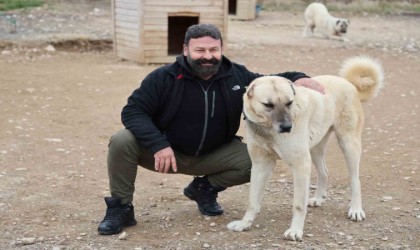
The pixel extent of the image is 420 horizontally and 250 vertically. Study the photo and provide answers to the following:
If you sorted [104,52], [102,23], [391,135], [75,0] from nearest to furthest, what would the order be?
[391,135], [104,52], [102,23], [75,0]

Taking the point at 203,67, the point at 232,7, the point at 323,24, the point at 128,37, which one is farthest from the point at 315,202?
the point at 232,7

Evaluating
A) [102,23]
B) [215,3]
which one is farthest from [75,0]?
[215,3]

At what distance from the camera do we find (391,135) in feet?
19.2

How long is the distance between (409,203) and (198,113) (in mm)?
1610

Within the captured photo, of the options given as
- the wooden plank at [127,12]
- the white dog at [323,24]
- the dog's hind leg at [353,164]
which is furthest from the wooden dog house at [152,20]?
the dog's hind leg at [353,164]

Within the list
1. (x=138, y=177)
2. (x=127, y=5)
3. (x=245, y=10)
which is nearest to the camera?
(x=138, y=177)

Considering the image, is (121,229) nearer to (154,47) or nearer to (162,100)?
(162,100)

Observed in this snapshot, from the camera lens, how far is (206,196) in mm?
3820

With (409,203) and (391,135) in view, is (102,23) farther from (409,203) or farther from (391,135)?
(409,203)

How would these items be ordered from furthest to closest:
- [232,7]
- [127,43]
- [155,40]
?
1. [232,7]
2. [127,43]
3. [155,40]

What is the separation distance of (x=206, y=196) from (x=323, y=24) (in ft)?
36.0

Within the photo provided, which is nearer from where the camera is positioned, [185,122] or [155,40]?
[185,122]

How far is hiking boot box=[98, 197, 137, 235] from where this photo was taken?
348cm

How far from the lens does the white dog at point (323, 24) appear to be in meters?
13.5
